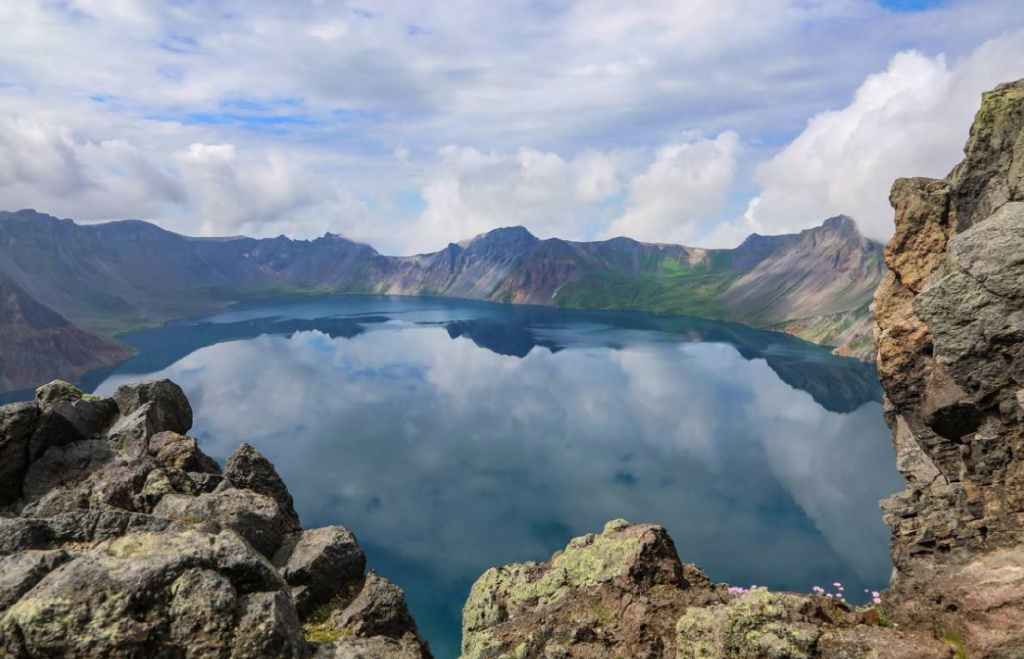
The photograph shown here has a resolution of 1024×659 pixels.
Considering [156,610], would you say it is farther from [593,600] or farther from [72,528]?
[593,600]

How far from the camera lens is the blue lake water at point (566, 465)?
2776 inches

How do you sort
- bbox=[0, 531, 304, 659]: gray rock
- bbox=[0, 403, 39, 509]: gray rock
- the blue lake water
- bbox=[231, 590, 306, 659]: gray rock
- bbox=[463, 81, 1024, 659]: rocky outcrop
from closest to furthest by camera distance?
bbox=[0, 531, 304, 659]: gray rock
bbox=[231, 590, 306, 659]: gray rock
bbox=[463, 81, 1024, 659]: rocky outcrop
bbox=[0, 403, 39, 509]: gray rock
the blue lake water

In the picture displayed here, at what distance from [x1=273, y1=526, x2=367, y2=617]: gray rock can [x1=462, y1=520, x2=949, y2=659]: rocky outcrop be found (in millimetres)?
4838

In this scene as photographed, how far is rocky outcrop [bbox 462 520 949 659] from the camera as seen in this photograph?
1454cm

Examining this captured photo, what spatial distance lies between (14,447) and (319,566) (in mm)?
14559

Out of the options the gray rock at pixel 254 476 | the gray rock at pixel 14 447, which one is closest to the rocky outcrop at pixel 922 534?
the gray rock at pixel 254 476

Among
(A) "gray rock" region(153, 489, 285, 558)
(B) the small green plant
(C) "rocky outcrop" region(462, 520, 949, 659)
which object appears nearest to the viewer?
(B) the small green plant

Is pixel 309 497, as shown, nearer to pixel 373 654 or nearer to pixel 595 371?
pixel 373 654

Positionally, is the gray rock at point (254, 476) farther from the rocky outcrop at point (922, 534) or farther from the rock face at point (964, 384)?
the rock face at point (964, 384)

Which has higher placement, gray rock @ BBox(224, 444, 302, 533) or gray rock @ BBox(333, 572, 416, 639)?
gray rock @ BBox(224, 444, 302, 533)

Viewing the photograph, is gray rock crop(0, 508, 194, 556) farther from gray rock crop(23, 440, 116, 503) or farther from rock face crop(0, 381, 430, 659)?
gray rock crop(23, 440, 116, 503)

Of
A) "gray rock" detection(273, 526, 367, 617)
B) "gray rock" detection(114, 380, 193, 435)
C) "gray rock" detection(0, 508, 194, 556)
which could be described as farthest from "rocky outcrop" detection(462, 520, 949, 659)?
"gray rock" detection(114, 380, 193, 435)

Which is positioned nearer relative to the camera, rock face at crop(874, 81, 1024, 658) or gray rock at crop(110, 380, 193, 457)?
rock face at crop(874, 81, 1024, 658)

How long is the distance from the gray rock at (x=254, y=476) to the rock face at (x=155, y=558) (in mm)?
56
